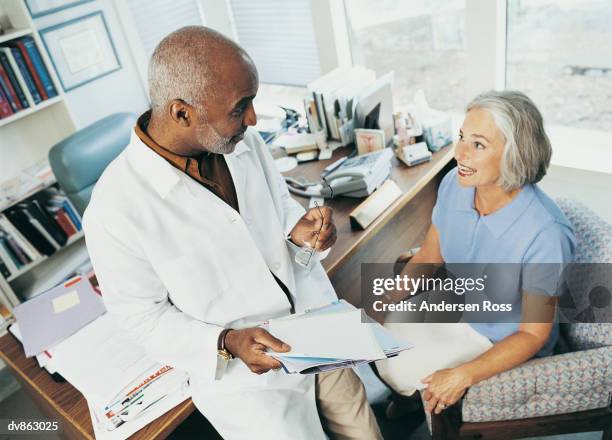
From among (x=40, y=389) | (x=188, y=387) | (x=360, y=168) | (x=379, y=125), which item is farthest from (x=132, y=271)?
(x=379, y=125)

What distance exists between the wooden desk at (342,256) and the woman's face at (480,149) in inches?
18.3

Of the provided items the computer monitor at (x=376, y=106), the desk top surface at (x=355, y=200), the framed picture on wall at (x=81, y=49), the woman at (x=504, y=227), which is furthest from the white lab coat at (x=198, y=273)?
the framed picture on wall at (x=81, y=49)

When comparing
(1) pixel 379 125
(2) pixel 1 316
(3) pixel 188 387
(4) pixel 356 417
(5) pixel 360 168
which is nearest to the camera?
(3) pixel 188 387

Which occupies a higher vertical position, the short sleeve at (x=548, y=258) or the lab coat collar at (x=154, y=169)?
the lab coat collar at (x=154, y=169)

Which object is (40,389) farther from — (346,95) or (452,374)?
(346,95)

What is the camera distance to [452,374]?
138 cm

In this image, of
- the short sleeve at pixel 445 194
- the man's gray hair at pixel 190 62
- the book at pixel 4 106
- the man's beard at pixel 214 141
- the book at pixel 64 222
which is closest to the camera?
the man's gray hair at pixel 190 62

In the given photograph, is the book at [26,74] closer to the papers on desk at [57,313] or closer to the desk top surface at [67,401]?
the papers on desk at [57,313]

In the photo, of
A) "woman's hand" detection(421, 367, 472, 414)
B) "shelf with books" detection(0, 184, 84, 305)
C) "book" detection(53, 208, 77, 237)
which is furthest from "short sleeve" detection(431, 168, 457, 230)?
"book" detection(53, 208, 77, 237)

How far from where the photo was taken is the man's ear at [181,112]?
3.83 feet

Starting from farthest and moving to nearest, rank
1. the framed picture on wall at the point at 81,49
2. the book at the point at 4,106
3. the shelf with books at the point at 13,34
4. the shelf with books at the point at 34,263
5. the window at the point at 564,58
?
1. the framed picture on wall at the point at 81,49
2. the shelf with books at the point at 34,263
3. the book at the point at 4,106
4. the shelf with books at the point at 13,34
5. the window at the point at 564,58

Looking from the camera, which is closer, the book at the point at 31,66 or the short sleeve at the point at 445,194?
the short sleeve at the point at 445,194

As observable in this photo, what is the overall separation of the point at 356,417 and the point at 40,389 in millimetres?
998

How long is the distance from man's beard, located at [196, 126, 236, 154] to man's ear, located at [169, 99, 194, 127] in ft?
0.11
